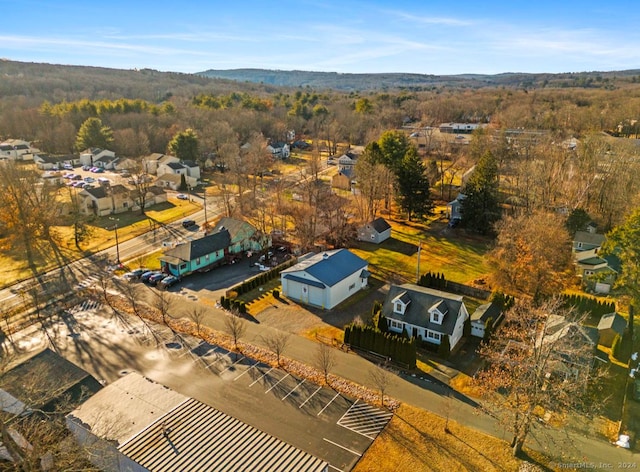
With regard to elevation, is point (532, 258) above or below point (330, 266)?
above

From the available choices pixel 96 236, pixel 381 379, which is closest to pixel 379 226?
pixel 381 379

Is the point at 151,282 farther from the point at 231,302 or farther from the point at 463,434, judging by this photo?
the point at 463,434

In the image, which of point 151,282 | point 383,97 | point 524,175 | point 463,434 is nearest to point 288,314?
point 151,282

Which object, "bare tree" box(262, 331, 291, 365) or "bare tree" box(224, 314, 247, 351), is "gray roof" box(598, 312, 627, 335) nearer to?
"bare tree" box(262, 331, 291, 365)

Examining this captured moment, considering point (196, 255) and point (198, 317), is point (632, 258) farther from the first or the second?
point (196, 255)

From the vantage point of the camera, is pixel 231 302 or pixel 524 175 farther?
pixel 524 175

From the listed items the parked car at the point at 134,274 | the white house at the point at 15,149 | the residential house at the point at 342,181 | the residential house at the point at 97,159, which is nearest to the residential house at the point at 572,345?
the parked car at the point at 134,274

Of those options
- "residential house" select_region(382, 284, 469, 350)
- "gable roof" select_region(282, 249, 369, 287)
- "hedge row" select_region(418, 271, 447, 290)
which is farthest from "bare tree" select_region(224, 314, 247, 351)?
"hedge row" select_region(418, 271, 447, 290)
